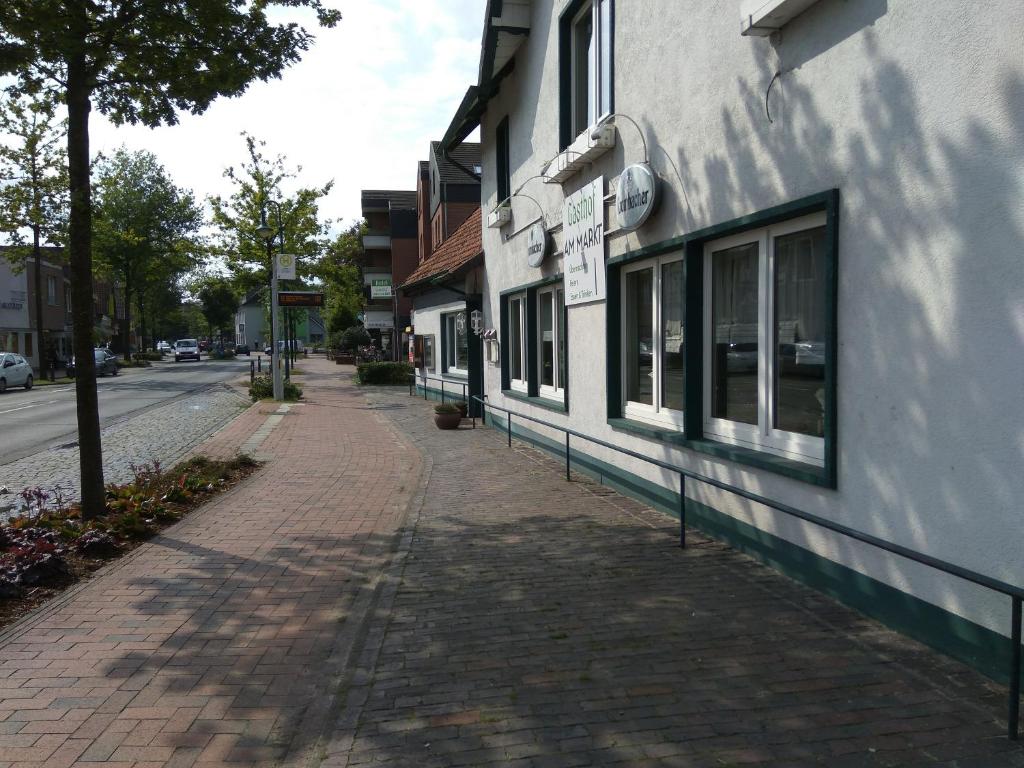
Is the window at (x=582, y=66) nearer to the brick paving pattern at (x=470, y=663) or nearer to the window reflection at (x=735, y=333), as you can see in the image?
the window reflection at (x=735, y=333)

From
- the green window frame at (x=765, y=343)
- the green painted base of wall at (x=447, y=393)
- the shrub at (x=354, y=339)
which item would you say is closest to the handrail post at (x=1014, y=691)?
the green window frame at (x=765, y=343)

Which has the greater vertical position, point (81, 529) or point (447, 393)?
point (447, 393)

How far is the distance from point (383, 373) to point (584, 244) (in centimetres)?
2130

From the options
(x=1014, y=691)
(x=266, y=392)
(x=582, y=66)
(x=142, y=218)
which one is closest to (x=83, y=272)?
(x=582, y=66)

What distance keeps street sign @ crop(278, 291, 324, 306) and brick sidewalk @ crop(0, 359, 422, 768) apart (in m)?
13.9

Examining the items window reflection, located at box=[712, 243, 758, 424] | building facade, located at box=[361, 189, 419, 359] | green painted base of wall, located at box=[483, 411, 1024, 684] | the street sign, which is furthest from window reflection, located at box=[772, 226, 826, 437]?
building facade, located at box=[361, 189, 419, 359]

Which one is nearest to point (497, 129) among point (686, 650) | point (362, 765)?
point (686, 650)

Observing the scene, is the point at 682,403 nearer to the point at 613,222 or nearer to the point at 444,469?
the point at 613,222

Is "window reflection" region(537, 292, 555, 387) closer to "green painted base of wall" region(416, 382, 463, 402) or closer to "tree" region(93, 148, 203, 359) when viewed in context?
"green painted base of wall" region(416, 382, 463, 402)

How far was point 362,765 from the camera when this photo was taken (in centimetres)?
321

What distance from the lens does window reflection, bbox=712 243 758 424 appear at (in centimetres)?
596

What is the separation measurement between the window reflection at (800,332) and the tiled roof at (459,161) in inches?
897

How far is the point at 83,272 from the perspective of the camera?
6.96 m

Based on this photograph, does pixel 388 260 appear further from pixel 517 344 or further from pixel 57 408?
pixel 517 344
